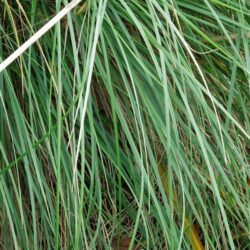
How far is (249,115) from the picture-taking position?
117 cm

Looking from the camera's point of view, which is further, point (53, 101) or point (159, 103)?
point (53, 101)

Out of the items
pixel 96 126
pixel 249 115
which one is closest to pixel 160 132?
pixel 96 126

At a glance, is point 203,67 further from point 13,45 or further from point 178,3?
point 13,45

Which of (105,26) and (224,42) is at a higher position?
(105,26)

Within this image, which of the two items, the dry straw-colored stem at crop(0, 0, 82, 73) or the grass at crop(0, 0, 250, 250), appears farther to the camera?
the grass at crop(0, 0, 250, 250)

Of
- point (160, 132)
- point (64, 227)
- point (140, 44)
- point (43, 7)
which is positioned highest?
point (43, 7)

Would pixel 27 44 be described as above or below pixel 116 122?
above

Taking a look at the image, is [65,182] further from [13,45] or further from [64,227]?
[13,45]

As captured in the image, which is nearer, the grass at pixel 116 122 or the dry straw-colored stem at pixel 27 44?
the dry straw-colored stem at pixel 27 44

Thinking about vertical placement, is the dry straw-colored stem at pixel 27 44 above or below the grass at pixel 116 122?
above

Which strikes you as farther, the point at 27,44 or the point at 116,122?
the point at 116,122

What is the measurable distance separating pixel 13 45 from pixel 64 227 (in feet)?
1.19

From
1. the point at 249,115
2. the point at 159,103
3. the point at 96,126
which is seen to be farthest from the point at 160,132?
the point at 249,115

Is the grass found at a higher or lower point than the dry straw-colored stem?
lower
